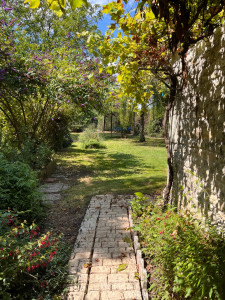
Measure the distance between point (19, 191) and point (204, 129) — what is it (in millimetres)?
3325

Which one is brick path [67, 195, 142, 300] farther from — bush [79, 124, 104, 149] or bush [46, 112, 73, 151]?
bush [79, 124, 104, 149]

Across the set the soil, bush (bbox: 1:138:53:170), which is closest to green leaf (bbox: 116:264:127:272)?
the soil

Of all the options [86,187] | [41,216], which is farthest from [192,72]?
[86,187]

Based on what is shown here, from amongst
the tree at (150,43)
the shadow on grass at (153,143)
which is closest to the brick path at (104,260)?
the tree at (150,43)

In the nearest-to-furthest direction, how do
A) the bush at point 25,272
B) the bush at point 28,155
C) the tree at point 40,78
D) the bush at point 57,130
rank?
1. the bush at point 25,272
2. the tree at point 40,78
3. the bush at point 28,155
4. the bush at point 57,130

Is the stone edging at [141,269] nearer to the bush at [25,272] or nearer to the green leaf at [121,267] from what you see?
the green leaf at [121,267]

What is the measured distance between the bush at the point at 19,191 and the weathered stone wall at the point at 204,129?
2.72 m

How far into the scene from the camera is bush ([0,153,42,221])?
4055 millimetres

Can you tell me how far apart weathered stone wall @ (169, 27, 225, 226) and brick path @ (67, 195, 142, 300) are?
1.13 meters

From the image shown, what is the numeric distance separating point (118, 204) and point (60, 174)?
4.06 metres

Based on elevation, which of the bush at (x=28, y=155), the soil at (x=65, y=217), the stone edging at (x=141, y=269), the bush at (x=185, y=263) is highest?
the bush at (x=28, y=155)

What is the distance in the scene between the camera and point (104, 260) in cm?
306

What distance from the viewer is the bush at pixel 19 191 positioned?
4055 millimetres

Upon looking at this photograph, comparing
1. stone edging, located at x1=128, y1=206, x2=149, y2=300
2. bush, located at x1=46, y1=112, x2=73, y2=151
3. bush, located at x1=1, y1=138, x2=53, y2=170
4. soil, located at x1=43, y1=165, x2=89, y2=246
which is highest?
bush, located at x1=46, y1=112, x2=73, y2=151
